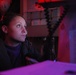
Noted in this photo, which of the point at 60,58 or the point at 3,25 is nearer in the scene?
the point at 60,58

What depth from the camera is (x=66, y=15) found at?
498 mm

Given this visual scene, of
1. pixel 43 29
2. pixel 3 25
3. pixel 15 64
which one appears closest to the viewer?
pixel 15 64

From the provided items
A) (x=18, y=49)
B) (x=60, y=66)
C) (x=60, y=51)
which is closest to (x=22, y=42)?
(x=18, y=49)

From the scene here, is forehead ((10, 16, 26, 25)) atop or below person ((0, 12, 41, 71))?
atop

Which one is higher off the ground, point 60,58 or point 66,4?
point 66,4

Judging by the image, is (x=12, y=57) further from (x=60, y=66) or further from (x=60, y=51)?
(x=60, y=66)

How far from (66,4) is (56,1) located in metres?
0.03

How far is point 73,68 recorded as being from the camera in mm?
288

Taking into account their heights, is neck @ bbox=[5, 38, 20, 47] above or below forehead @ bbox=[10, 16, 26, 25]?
below

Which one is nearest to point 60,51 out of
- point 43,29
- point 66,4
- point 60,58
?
point 60,58

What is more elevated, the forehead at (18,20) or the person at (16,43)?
the forehead at (18,20)

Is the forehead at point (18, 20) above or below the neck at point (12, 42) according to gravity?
above

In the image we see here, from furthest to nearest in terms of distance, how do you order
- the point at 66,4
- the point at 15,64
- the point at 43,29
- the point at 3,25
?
1. the point at 43,29
2. the point at 3,25
3. the point at 15,64
4. the point at 66,4

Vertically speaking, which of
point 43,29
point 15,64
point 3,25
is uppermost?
point 3,25
